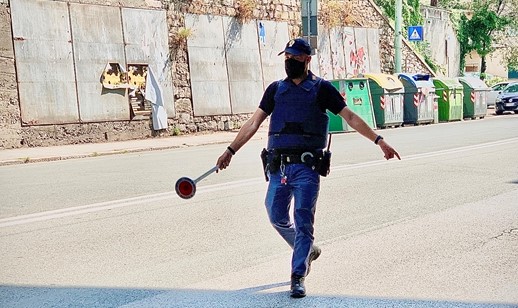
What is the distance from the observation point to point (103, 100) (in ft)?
60.0

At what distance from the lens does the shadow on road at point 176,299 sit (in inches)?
181

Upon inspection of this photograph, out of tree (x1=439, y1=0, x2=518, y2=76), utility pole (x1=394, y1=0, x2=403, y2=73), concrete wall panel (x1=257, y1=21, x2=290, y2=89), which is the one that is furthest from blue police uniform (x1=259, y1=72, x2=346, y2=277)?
tree (x1=439, y1=0, x2=518, y2=76)

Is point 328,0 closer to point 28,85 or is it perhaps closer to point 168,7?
point 168,7

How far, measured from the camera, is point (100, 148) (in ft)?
54.3

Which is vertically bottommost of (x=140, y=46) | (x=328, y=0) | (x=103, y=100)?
(x=103, y=100)

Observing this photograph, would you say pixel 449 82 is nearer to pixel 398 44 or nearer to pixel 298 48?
pixel 398 44

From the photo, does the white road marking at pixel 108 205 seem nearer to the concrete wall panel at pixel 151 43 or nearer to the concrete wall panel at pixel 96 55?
the concrete wall panel at pixel 96 55

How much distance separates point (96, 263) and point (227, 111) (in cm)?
1662

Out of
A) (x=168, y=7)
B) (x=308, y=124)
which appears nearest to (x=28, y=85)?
(x=168, y=7)

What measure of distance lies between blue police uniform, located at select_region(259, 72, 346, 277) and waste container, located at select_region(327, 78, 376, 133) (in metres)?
16.5

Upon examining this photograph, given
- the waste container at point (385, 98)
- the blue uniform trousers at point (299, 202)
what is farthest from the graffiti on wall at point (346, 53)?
the blue uniform trousers at point (299, 202)

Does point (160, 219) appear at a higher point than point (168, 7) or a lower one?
lower

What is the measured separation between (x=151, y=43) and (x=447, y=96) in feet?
42.1

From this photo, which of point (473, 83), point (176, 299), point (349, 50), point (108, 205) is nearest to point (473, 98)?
point (473, 83)
